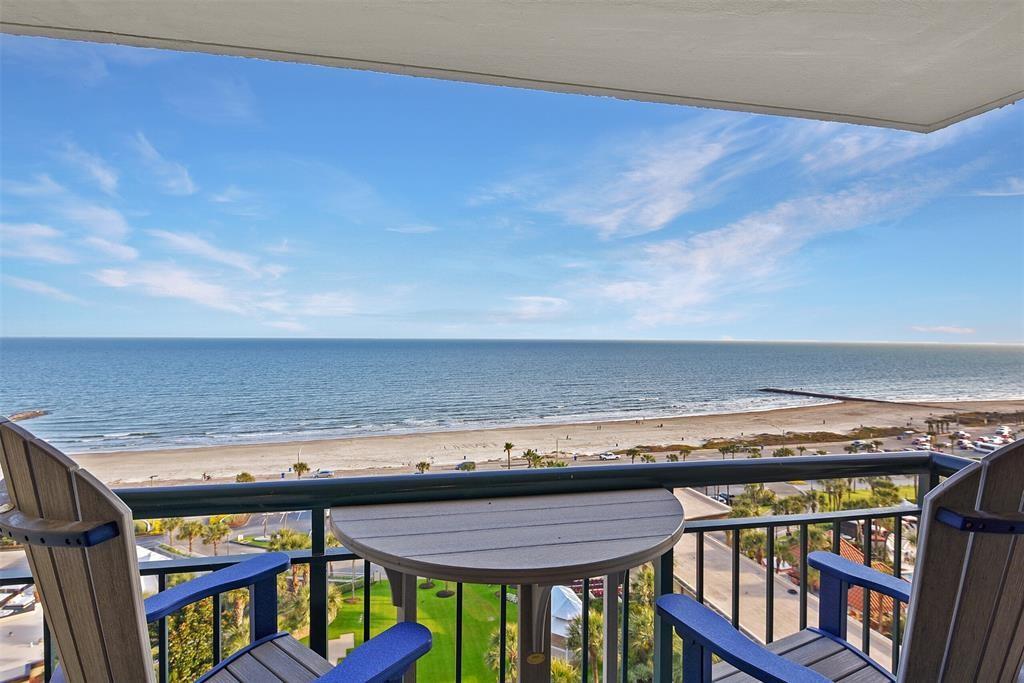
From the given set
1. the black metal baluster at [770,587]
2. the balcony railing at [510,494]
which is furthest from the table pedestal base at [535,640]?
the black metal baluster at [770,587]

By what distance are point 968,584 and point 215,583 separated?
147cm

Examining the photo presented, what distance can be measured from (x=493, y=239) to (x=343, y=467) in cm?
2030

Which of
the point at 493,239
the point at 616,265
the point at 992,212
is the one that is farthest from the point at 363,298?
the point at 992,212

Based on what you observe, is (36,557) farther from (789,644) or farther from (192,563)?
(789,644)

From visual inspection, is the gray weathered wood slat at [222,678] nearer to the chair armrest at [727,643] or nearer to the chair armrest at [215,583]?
the chair armrest at [215,583]

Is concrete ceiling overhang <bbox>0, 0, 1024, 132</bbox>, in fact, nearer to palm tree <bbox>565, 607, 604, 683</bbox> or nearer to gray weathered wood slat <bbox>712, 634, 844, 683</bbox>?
gray weathered wood slat <bbox>712, 634, 844, 683</bbox>

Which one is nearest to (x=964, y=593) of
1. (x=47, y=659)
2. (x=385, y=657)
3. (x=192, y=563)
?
(x=385, y=657)

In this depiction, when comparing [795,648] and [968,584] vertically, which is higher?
[968,584]

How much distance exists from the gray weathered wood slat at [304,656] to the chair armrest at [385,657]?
1.40ft

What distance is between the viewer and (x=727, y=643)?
3.16 feet

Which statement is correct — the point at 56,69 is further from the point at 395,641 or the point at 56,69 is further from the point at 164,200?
the point at 395,641

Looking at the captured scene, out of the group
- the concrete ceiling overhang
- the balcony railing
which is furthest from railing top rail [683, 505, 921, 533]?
the concrete ceiling overhang

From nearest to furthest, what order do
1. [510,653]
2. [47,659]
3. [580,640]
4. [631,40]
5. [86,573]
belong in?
[86,573], [47,659], [631,40], [580,640], [510,653]

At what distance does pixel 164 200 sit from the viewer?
105 ft
